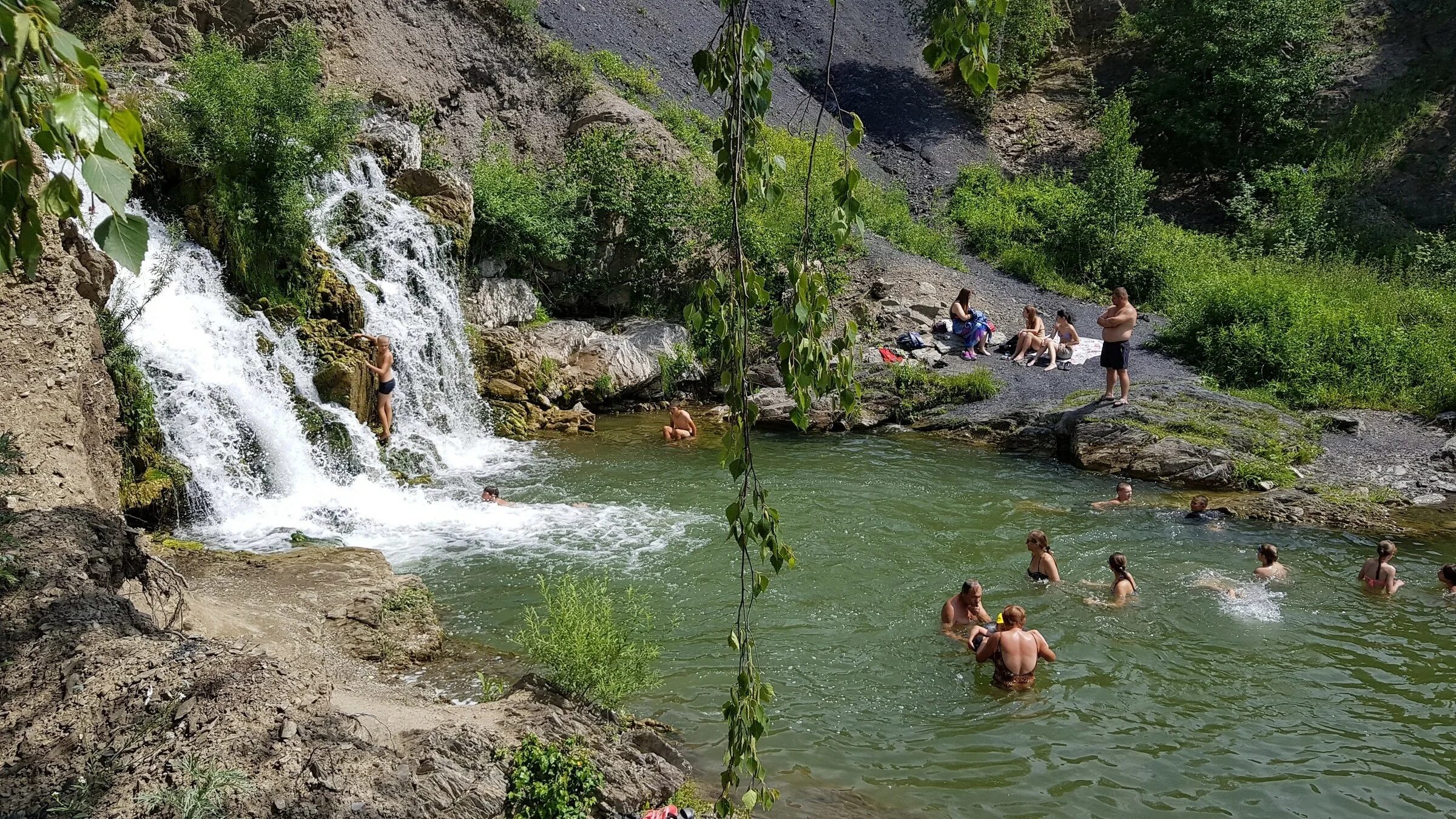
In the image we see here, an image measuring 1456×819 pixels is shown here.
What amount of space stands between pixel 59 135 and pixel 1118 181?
853 inches

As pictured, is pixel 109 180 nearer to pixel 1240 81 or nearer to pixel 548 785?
pixel 548 785

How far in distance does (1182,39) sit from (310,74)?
21851 mm

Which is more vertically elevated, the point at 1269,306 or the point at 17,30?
the point at 17,30

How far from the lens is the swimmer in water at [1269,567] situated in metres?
8.88

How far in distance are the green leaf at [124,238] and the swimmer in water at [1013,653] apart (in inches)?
262

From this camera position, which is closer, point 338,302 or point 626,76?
point 338,302

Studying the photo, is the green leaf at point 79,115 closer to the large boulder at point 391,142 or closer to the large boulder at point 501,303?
the large boulder at point 501,303

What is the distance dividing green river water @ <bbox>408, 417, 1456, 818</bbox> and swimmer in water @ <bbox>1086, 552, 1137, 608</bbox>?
125mm

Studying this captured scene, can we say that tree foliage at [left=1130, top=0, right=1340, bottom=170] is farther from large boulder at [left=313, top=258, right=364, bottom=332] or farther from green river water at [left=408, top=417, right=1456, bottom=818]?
large boulder at [left=313, top=258, right=364, bottom=332]

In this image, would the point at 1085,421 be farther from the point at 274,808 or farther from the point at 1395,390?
the point at 274,808

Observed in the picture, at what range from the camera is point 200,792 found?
3299mm

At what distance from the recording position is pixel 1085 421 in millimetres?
13258

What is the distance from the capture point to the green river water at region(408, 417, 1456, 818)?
5777 millimetres

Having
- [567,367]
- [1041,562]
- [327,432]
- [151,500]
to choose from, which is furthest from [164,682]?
[567,367]
